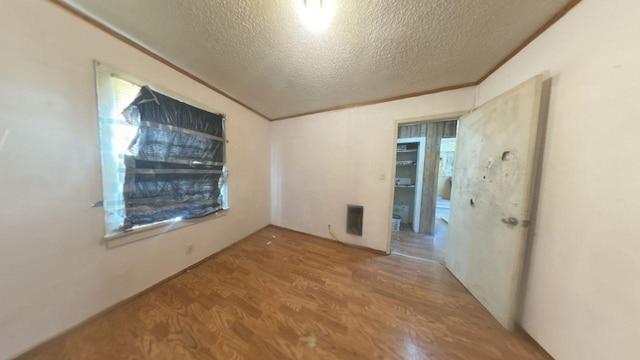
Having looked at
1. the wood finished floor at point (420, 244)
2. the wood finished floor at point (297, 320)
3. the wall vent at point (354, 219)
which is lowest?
the wood finished floor at point (297, 320)

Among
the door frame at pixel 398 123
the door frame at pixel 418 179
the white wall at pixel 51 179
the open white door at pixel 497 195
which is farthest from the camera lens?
the door frame at pixel 418 179

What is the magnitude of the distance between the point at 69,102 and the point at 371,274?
307cm

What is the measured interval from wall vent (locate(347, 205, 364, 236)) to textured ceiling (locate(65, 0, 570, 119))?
1.81 metres

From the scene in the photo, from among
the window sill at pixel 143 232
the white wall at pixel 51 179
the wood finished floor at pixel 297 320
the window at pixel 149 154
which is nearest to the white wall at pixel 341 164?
the wood finished floor at pixel 297 320

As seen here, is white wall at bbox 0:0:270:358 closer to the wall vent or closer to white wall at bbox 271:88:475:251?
white wall at bbox 271:88:475:251

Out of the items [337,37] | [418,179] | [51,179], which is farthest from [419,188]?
[51,179]

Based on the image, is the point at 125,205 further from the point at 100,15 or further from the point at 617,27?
the point at 617,27

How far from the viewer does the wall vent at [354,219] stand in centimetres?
270

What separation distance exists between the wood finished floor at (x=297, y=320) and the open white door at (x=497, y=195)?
23cm

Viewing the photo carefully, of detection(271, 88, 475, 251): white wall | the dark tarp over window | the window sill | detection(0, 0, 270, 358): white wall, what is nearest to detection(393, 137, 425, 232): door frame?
detection(271, 88, 475, 251): white wall

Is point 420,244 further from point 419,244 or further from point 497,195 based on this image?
point 497,195

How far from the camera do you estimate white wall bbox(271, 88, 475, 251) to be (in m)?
2.39

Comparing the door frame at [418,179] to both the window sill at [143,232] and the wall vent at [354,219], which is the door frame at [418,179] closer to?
the wall vent at [354,219]

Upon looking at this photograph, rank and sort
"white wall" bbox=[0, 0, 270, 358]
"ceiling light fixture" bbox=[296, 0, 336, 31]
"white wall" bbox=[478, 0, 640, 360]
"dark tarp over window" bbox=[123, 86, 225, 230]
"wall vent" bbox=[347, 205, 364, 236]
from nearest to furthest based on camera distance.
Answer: "white wall" bbox=[478, 0, 640, 360], "white wall" bbox=[0, 0, 270, 358], "ceiling light fixture" bbox=[296, 0, 336, 31], "dark tarp over window" bbox=[123, 86, 225, 230], "wall vent" bbox=[347, 205, 364, 236]
